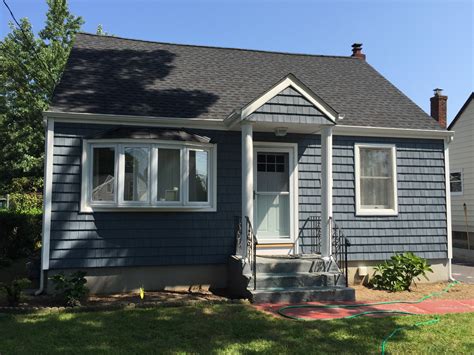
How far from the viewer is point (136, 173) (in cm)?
767

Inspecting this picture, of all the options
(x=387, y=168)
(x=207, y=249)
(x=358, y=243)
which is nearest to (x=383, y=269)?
(x=358, y=243)

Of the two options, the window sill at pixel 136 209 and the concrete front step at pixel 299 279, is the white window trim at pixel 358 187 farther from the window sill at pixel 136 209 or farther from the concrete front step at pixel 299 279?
the window sill at pixel 136 209

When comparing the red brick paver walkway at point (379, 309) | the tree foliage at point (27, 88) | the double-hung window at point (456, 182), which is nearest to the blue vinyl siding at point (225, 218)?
the red brick paver walkway at point (379, 309)

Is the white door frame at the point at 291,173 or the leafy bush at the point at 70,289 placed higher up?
the white door frame at the point at 291,173

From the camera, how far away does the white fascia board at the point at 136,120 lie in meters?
7.45

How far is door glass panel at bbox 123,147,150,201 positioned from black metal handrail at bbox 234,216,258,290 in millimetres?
1965

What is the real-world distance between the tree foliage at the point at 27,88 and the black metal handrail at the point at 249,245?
16024 mm

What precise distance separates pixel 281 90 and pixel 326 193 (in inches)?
85.5

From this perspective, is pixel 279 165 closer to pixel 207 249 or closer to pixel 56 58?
pixel 207 249

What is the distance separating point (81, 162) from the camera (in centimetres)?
752

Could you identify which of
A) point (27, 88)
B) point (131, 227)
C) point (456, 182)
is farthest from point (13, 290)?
point (27, 88)

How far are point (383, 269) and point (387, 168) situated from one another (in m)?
2.39

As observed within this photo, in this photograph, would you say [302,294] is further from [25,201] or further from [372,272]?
[25,201]

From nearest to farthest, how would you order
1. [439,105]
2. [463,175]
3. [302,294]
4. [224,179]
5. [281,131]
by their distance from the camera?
[302,294] → [281,131] → [224,179] → [439,105] → [463,175]
